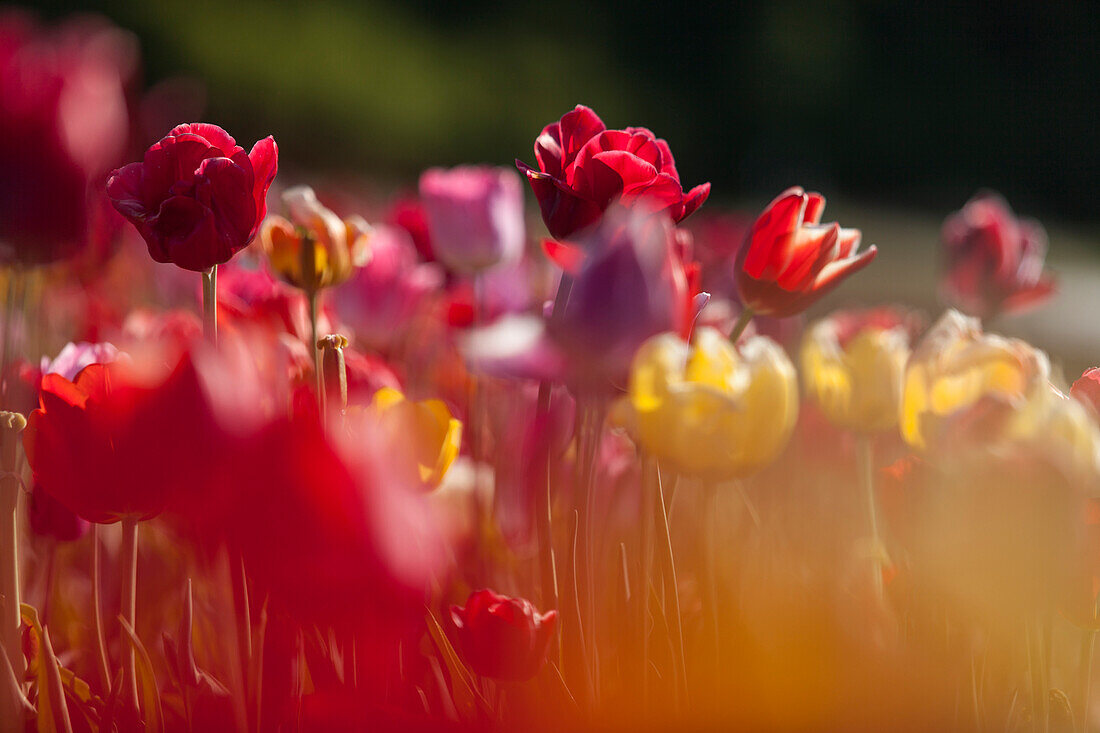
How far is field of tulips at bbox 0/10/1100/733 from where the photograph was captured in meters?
0.23

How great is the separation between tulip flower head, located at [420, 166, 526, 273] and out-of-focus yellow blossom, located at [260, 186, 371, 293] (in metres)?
0.14

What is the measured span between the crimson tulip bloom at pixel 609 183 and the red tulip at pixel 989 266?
41 cm

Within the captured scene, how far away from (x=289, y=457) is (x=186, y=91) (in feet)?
1.20

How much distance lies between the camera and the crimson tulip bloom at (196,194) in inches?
11.0

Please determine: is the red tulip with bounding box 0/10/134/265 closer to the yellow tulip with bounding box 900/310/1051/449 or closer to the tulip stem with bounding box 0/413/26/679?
the tulip stem with bounding box 0/413/26/679

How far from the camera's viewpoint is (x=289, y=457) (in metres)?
0.19

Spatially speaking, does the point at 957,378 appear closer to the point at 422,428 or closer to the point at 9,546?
the point at 422,428

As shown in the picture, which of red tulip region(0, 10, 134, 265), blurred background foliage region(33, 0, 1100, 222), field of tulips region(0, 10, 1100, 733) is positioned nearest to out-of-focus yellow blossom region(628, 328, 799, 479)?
field of tulips region(0, 10, 1100, 733)

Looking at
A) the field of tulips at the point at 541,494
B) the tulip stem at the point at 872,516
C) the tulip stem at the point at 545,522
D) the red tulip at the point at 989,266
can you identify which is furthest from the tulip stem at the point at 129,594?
the red tulip at the point at 989,266

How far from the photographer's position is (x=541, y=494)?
31 centimetres

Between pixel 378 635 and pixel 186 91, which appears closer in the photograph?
pixel 378 635

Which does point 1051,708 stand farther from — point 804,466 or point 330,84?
point 330,84

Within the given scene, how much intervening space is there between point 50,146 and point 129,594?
0.16 meters

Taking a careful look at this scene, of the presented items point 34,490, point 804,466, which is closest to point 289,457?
point 34,490
